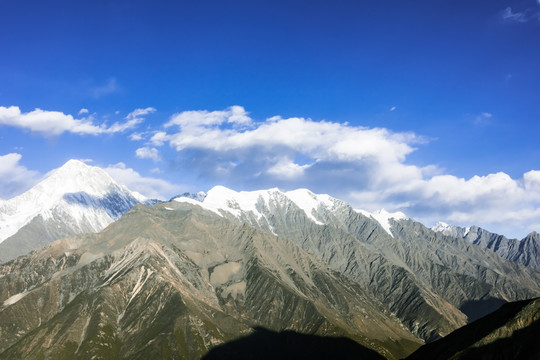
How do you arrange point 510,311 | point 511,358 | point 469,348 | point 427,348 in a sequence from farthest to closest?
1. point 427,348
2. point 510,311
3. point 469,348
4. point 511,358

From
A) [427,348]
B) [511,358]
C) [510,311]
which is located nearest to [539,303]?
[510,311]

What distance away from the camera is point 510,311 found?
163 m

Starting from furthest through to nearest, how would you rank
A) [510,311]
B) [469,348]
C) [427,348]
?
[427,348] → [510,311] → [469,348]

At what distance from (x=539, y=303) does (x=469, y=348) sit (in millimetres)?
25718

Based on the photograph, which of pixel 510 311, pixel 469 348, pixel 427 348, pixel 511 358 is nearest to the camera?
pixel 511 358

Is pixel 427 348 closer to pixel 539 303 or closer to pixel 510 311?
pixel 510 311

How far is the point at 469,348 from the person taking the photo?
497 ft

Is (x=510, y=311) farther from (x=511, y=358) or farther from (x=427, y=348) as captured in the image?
(x=427, y=348)

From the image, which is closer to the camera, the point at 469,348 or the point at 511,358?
the point at 511,358

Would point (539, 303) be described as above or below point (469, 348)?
above

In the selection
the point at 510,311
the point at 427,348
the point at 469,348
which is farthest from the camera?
the point at 427,348

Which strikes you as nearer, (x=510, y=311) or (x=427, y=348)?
(x=510, y=311)

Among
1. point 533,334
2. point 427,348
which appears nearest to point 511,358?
point 533,334

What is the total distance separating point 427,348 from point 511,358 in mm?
46820
